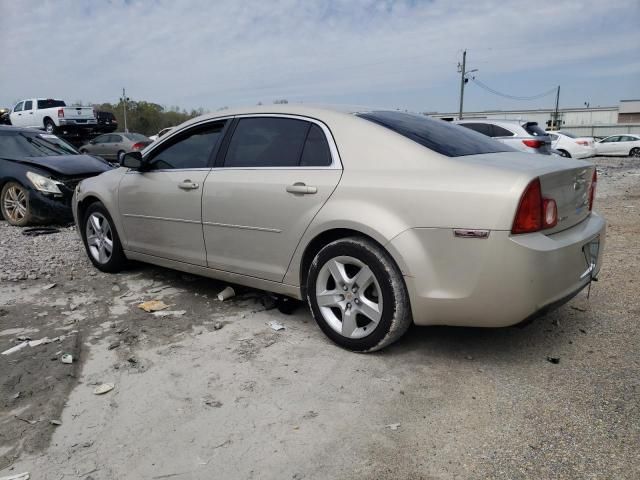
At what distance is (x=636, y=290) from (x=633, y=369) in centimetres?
165

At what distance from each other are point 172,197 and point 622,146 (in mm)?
29926

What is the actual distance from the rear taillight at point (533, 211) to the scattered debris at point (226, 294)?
2.55m

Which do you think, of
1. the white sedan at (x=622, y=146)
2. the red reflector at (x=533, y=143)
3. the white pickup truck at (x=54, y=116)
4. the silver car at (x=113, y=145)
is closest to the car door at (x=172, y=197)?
the red reflector at (x=533, y=143)

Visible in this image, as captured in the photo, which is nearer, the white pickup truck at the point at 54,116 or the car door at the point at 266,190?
the car door at the point at 266,190

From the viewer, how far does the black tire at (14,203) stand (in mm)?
7723

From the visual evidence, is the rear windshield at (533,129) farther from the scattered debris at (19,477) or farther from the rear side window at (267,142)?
the scattered debris at (19,477)

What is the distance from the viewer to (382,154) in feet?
10.5

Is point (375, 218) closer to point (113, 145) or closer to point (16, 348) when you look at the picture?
point (16, 348)

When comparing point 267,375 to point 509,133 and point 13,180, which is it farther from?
point 509,133

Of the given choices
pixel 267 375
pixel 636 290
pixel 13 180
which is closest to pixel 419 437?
pixel 267 375

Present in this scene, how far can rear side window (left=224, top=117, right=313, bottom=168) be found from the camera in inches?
143

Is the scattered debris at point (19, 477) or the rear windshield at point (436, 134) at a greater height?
the rear windshield at point (436, 134)

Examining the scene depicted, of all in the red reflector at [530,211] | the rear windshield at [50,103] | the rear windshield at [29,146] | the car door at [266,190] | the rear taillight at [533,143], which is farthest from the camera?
the rear windshield at [50,103]

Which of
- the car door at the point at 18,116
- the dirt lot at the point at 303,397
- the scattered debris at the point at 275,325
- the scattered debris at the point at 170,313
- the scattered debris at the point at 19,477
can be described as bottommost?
the scattered debris at the point at 19,477
